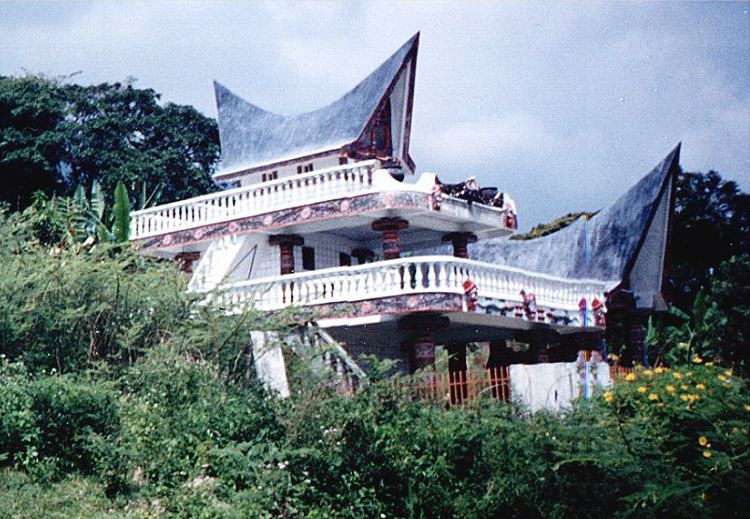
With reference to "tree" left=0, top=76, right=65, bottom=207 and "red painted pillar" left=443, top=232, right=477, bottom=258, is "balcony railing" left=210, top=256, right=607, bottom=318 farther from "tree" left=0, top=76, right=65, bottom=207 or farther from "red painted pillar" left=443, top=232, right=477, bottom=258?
"tree" left=0, top=76, right=65, bottom=207

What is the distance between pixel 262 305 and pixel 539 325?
7.37 meters

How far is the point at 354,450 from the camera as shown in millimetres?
12391

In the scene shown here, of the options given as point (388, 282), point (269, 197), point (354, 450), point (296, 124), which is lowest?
point (354, 450)

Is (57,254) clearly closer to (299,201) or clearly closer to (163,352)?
(163,352)

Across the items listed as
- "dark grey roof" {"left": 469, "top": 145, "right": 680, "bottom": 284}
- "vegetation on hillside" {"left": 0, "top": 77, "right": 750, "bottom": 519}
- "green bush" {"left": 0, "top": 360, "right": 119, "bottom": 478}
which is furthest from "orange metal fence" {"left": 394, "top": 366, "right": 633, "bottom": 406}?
"dark grey roof" {"left": 469, "top": 145, "right": 680, "bottom": 284}

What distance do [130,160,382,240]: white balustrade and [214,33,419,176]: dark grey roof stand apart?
8.20ft

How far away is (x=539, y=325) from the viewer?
27.2 metres

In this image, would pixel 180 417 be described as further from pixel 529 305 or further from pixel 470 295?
pixel 529 305

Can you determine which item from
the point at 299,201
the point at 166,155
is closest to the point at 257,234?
the point at 299,201

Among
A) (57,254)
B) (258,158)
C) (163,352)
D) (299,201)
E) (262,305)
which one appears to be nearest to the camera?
(163,352)

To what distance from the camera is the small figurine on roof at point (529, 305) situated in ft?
82.8

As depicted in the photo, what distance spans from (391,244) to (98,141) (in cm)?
2578

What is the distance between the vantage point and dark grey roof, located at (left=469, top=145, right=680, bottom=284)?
29.9m

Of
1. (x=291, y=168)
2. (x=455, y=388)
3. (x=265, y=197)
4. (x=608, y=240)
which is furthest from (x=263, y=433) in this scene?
(x=608, y=240)
